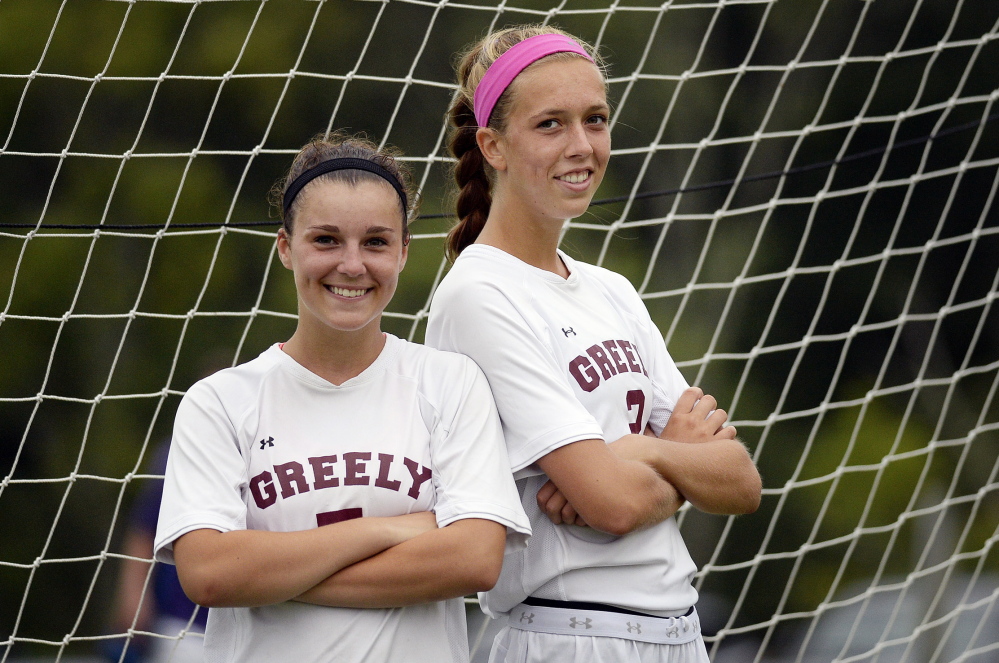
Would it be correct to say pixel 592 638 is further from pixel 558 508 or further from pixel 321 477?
pixel 321 477

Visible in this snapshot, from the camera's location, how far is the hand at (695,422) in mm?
1845

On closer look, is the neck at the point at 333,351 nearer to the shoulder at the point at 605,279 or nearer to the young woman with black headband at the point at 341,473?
the young woman with black headband at the point at 341,473

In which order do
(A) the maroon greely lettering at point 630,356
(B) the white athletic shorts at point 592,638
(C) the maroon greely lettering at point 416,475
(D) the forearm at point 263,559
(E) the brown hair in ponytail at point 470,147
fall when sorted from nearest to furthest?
(D) the forearm at point 263,559 → (C) the maroon greely lettering at point 416,475 → (B) the white athletic shorts at point 592,638 → (A) the maroon greely lettering at point 630,356 → (E) the brown hair in ponytail at point 470,147

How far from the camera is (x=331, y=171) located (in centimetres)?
169

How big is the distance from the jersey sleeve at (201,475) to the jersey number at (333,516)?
105 mm

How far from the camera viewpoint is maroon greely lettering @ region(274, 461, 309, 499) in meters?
1.59

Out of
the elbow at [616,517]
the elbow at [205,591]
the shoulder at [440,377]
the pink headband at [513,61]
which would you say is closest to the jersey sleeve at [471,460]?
the shoulder at [440,377]

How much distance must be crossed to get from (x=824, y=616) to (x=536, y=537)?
623 centimetres

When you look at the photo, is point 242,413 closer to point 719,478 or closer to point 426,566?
point 426,566

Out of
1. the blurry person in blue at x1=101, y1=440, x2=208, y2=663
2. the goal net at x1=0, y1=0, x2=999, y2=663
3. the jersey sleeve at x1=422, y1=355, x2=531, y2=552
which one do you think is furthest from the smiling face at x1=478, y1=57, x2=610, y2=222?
the goal net at x1=0, y1=0, x2=999, y2=663

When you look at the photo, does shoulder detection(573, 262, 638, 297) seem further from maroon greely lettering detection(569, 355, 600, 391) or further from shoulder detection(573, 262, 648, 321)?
maroon greely lettering detection(569, 355, 600, 391)

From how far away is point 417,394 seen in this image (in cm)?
168

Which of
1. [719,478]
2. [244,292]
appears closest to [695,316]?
[244,292]

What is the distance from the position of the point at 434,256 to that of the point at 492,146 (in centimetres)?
594
